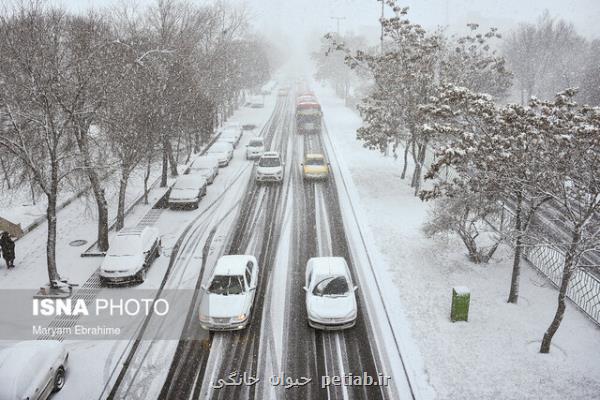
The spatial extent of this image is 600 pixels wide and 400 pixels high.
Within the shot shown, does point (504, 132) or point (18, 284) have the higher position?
point (504, 132)

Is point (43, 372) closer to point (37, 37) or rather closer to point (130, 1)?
point (37, 37)

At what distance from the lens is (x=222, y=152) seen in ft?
112

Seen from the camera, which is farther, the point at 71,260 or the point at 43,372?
the point at 71,260

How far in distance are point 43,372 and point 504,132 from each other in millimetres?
13290

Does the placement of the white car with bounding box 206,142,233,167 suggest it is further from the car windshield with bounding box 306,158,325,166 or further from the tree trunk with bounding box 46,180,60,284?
the tree trunk with bounding box 46,180,60,284

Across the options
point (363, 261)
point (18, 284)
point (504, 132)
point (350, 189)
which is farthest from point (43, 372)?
point (350, 189)

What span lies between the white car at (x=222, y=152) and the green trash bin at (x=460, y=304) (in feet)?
72.9

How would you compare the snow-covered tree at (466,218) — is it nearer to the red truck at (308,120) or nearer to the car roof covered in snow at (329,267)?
the car roof covered in snow at (329,267)

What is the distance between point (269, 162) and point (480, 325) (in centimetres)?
1782

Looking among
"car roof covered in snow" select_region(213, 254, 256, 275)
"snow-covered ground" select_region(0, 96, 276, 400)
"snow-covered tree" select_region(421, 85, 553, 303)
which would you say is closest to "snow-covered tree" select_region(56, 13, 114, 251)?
"snow-covered ground" select_region(0, 96, 276, 400)

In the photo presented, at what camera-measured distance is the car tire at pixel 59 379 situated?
11.4 meters

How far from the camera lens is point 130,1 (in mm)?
36125

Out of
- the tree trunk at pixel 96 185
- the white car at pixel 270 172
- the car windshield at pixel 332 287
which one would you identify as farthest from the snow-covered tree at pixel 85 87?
the white car at pixel 270 172

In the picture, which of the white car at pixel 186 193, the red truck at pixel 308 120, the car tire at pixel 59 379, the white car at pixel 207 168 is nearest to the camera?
the car tire at pixel 59 379
